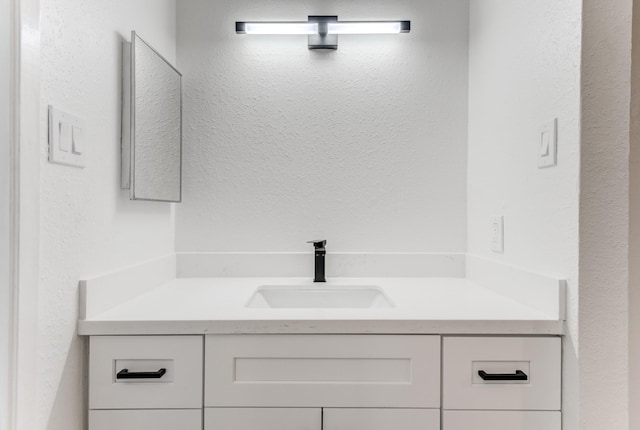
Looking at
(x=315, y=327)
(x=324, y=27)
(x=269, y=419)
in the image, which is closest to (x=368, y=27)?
(x=324, y=27)

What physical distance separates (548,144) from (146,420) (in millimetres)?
1211

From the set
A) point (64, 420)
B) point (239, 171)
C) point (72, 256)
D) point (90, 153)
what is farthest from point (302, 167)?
point (64, 420)

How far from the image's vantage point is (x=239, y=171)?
5.33ft

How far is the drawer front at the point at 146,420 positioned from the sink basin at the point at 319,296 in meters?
0.51

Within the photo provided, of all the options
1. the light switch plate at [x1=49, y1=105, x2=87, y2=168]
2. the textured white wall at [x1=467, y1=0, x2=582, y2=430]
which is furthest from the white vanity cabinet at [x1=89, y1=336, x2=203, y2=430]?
the textured white wall at [x1=467, y1=0, x2=582, y2=430]

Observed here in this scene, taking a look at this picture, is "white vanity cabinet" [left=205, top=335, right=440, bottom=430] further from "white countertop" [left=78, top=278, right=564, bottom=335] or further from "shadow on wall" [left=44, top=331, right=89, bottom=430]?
Answer: "shadow on wall" [left=44, top=331, right=89, bottom=430]

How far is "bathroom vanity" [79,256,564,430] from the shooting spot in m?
1.01

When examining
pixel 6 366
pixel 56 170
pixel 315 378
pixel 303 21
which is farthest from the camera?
pixel 303 21

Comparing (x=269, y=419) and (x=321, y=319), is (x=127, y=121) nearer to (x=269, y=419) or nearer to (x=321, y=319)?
(x=321, y=319)

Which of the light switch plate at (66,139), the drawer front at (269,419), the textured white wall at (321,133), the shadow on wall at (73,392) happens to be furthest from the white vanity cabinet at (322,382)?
the textured white wall at (321,133)

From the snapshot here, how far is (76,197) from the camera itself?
100 cm

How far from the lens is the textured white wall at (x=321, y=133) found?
1620 millimetres

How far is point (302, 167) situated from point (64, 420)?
3.52 feet

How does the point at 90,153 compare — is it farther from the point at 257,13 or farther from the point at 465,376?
the point at 465,376
